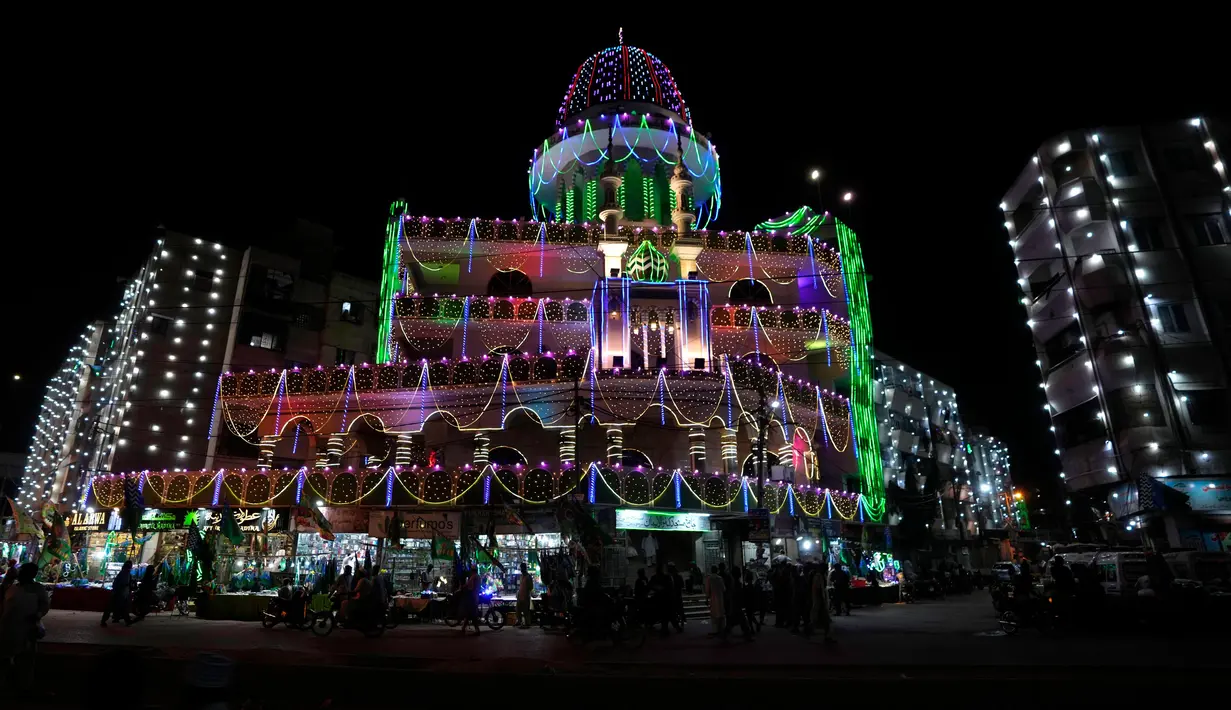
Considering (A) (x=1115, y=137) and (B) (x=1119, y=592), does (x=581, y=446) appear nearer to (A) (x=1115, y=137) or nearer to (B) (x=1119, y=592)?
(B) (x=1119, y=592)

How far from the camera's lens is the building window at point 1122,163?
35094 millimetres

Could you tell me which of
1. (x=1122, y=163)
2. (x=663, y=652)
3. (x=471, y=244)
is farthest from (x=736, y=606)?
(x=1122, y=163)

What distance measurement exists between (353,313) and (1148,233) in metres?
41.6

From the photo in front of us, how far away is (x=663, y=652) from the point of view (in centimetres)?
1330

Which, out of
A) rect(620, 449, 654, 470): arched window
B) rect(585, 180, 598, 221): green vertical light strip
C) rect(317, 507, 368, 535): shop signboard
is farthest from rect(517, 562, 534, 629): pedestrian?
rect(585, 180, 598, 221): green vertical light strip

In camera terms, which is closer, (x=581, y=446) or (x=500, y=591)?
(x=500, y=591)

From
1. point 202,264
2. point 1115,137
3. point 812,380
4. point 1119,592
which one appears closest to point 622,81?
point 812,380

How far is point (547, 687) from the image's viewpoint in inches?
377

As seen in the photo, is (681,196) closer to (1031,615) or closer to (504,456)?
(504,456)

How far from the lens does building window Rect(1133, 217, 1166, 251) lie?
110 feet

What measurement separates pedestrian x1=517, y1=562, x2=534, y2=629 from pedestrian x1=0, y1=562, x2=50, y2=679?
37.6 feet

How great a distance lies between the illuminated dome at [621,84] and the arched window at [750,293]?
959 centimetres

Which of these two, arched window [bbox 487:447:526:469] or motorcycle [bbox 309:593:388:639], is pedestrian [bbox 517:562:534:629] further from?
arched window [bbox 487:447:526:469]

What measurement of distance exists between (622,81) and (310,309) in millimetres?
20903
